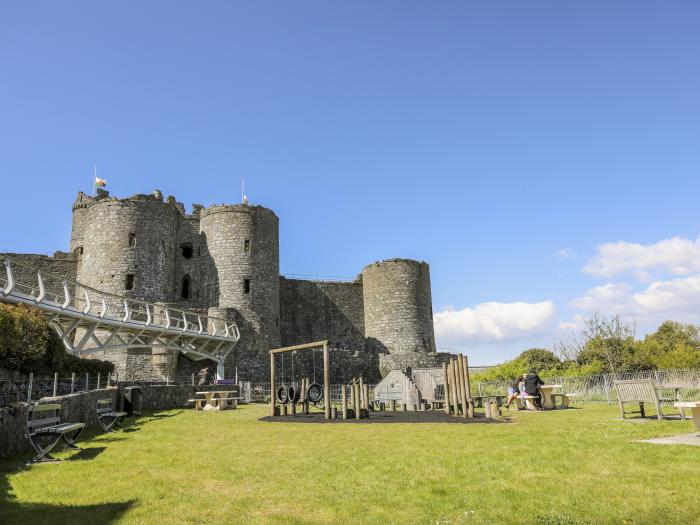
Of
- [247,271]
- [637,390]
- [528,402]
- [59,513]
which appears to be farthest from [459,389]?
[247,271]

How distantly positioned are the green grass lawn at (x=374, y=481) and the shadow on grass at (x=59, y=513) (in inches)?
0.7

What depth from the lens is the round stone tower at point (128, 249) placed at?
31594mm

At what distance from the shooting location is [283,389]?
17688 millimetres

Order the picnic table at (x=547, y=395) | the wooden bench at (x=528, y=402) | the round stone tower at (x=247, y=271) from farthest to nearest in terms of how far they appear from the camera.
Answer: the round stone tower at (x=247, y=271)
the picnic table at (x=547, y=395)
the wooden bench at (x=528, y=402)

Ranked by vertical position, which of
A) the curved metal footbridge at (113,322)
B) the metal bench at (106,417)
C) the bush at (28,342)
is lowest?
the metal bench at (106,417)

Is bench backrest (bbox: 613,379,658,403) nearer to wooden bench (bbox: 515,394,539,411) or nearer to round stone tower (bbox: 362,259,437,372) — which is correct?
wooden bench (bbox: 515,394,539,411)

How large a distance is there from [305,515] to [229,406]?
1667 cm

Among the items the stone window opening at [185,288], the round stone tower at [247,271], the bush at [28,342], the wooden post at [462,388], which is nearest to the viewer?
the bush at [28,342]

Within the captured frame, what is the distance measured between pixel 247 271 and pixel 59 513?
2990 centimetres

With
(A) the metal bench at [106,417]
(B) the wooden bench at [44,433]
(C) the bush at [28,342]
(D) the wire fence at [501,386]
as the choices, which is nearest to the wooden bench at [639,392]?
(D) the wire fence at [501,386]

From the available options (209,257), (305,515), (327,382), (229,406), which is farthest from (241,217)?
(305,515)

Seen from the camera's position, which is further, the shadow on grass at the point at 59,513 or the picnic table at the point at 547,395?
the picnic table at the point at 547,395

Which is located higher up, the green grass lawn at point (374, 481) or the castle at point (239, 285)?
the castle at point (239, 285)

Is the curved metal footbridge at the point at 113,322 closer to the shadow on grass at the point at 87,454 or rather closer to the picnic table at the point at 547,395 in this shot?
the shadow on grass at the point at 87,454
